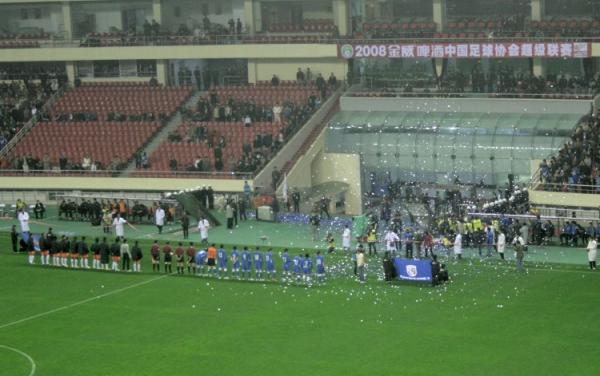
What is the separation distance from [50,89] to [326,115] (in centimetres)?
1644

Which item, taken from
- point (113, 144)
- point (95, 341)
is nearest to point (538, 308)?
point (95, 341)

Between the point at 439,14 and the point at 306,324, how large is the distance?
28.8 meters

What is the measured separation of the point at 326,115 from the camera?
64188 millimetres

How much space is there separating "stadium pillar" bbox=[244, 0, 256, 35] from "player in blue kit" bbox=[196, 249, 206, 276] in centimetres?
2407

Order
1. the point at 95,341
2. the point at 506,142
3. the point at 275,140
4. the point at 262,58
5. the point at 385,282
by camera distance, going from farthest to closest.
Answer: the point at 262,58 < the point at 275,140 < the point at 506,142 < the point at 385,282 < the point at 95,341

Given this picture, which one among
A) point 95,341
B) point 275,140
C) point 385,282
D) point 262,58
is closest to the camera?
point 95,341

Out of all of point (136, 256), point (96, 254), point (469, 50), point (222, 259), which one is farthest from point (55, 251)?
point (469, 50)

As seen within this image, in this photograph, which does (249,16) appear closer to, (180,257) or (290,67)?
(290,67)

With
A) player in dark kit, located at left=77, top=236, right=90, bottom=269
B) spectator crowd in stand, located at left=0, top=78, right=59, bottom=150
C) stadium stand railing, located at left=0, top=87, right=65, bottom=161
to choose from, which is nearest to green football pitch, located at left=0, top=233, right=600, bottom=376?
player in dark kit, located at left=77, top=236, right=90, bottom=269

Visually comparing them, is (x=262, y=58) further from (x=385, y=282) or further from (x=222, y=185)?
(x=385, y=282)

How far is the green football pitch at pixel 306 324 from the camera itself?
35625mm

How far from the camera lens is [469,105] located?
2410 inches

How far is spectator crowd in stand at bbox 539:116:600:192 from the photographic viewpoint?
169 feet

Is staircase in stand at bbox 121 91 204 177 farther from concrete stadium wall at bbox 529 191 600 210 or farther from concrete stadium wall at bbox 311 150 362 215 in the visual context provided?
concrete stadium wall at bbox 529 191 600 210
